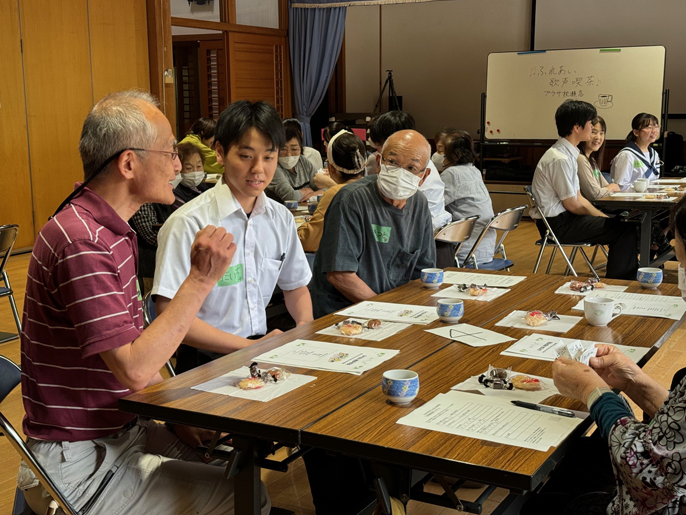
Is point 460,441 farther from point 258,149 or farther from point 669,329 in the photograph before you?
point 258,149

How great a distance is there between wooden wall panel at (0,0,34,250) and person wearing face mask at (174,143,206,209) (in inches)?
122

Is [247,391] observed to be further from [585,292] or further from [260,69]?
[260,69]

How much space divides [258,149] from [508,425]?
1297 mm

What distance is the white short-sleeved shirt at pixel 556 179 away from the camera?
5.81m

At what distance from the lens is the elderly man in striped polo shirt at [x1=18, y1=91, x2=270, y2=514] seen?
1.64 meters

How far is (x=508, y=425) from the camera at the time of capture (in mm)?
1549

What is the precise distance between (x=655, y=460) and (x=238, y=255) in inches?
57.8

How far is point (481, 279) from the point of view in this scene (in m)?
3.07

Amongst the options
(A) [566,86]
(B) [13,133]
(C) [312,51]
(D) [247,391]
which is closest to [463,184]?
(D) [247,391]

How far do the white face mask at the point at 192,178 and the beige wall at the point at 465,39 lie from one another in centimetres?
648

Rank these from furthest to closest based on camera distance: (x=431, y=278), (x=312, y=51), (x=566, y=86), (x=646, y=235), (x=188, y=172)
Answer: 1. (x=312, y=51)
2. (x=566, y=86)
3. (x=646, y=235)
4. (x=188, y=172)
5. (x=431, y=278)

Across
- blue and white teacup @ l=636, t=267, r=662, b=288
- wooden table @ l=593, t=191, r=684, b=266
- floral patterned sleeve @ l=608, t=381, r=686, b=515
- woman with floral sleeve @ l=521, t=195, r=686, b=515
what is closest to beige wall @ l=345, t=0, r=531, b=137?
wooden table @ l=593, t=191, r=684, b=266

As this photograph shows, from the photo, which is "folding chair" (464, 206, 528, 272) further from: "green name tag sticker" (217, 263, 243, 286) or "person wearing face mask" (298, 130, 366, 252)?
"green name tag sticker" (217, 263, 243, 286)

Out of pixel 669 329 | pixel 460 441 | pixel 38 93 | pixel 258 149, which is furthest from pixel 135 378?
pixel 38 93
